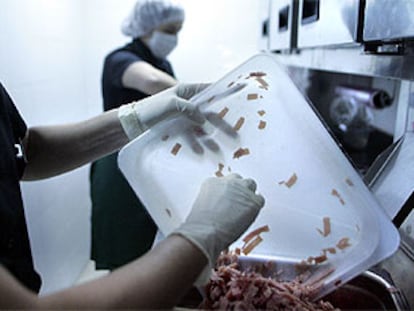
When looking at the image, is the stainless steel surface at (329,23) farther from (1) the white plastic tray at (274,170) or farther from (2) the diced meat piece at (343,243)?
(2) the diced meat piece at (343,243)

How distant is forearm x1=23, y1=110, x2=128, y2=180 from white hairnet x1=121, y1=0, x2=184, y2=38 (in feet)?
2.78

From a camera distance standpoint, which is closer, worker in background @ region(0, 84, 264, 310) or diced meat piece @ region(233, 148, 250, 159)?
worker in background @ region(0, 84, 264, 310)

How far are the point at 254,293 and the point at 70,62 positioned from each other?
156 centimetres

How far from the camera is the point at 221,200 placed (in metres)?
0.54

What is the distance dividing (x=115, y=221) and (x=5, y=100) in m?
0.83

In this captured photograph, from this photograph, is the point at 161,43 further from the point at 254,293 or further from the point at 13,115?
the point at 254,293

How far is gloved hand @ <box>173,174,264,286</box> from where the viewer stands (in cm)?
48

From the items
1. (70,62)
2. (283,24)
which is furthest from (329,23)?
(70,62)

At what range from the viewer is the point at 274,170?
0.65 meters

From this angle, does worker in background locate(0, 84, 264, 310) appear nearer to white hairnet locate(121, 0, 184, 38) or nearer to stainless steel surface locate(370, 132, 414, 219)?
stainless steel surface locate(370, 132, 414, 219)

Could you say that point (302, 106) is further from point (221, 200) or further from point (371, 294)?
point (371, 294)

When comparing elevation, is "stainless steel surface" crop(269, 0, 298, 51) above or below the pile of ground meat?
above

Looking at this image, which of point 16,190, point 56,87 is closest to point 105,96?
→ point 56,87

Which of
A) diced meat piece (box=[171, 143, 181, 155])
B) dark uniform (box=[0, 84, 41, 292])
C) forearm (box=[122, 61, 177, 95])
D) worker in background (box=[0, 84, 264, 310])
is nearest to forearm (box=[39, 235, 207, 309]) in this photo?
worker in background (box=[0, 84, 264, 310])
